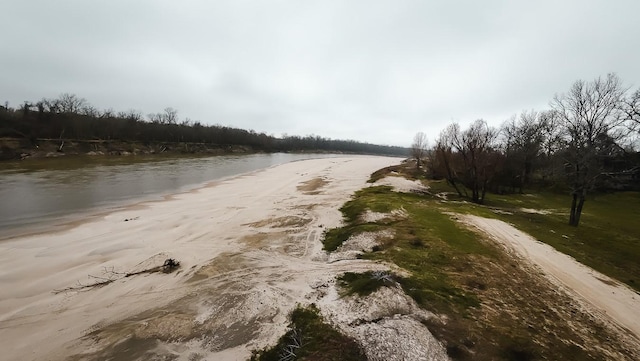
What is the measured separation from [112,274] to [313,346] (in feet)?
27.2

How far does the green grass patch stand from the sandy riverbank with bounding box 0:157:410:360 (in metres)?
0.36

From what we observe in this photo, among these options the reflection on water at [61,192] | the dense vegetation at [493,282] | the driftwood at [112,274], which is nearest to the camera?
the dense vegetation at [493,282]

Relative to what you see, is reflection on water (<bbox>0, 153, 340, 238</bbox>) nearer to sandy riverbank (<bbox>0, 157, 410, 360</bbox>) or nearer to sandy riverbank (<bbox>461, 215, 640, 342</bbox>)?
sandy riverbank (<bbox>0, 157, 410, 360</bbox>)

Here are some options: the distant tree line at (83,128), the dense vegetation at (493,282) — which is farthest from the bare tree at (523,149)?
the distant tree line at (83,128)

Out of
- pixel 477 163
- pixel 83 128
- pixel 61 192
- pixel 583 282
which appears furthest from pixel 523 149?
pixel 83 128

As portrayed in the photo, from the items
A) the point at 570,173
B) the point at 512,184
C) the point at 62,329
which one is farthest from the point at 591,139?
the point at 62,329

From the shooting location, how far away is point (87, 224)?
16531 millimetres

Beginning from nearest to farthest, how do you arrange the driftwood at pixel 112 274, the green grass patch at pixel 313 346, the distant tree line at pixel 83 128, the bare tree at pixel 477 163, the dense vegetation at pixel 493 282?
the green grass patch at pixel 313 346
the dense vegetation at pixel 493 282
the driftwood at pixel 112 274
the bare tree at pixel 477 163
the distant tree line at pixel 83 128

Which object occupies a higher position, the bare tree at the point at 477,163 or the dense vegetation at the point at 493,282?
the bare tree at the point at 477,163

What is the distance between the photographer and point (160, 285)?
974 cm

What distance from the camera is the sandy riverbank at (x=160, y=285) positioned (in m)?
7.01

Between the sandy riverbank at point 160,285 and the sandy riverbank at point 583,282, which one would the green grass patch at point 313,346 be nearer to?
the sandy riverbank at point 160,285

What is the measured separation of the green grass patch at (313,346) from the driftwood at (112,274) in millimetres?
6084

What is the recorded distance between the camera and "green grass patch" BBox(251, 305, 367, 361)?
622 centimetres
